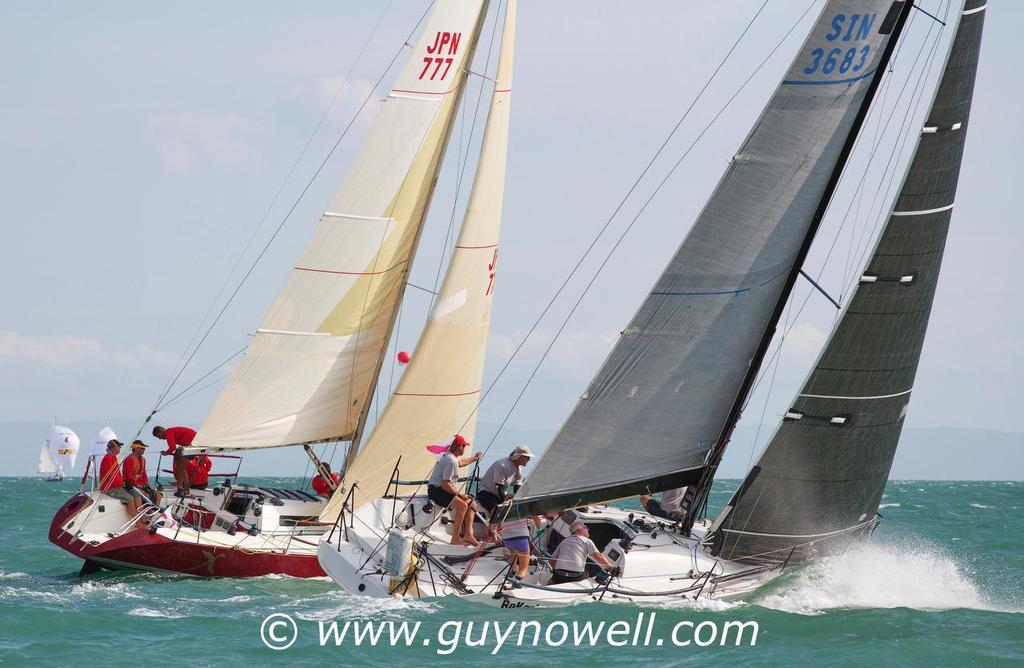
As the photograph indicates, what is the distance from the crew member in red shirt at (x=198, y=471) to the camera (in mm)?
17000

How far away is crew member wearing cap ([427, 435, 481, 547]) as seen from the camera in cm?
1307

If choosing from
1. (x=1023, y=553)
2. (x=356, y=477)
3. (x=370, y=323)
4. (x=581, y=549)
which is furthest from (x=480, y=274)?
(x=1023, y=553)

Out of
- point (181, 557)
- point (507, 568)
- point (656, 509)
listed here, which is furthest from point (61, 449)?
point (507, 568)

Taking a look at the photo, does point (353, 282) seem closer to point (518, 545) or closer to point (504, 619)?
point (518, 545)

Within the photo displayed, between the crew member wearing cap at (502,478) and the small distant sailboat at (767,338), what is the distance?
2.06 ft

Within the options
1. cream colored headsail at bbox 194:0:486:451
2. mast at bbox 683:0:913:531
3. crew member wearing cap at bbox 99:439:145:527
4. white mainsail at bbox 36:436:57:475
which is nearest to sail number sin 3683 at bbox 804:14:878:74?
mast at bbox 683:0:913:531

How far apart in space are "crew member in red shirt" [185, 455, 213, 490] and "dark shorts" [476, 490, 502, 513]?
16.3 feet

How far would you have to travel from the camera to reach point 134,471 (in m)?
15.2

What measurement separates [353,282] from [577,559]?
6.49m

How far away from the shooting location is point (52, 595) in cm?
1345

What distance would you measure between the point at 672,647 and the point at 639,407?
270 centimetres

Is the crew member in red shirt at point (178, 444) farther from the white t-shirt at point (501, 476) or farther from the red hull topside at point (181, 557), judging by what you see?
the white t-shirt at point (501, 476)

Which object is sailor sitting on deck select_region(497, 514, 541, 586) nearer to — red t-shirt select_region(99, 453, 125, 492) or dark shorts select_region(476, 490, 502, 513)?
dark shorts select_region(476, 490, 502, 513)

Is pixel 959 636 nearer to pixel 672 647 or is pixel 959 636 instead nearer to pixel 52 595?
pixel 672 647
